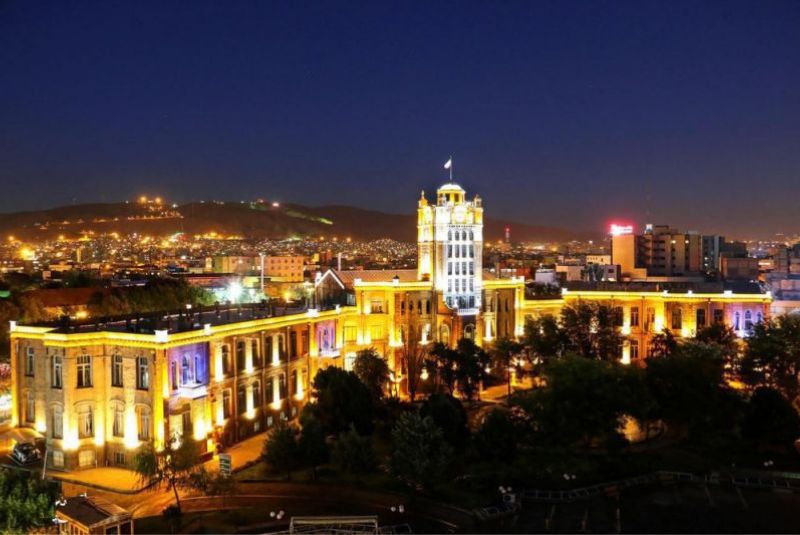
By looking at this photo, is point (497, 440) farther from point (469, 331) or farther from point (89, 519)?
point (469, 331)

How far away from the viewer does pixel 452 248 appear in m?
68.3

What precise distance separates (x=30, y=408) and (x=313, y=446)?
19.5m

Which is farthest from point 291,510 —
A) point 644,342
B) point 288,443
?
point 644,342

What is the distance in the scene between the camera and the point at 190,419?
4481cm

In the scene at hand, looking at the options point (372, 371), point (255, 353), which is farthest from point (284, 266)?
point (255, 353)

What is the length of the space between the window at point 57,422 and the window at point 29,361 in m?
4.04

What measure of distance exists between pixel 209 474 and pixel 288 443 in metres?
5.06

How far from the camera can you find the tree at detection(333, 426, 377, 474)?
4019 cm

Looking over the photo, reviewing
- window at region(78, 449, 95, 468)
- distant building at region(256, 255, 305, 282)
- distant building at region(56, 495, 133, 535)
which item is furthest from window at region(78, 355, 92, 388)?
distant building at region(256, 255, 305, 282)

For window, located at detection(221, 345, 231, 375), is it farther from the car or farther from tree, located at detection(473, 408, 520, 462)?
tree, located at detection(473, 408, 520, 462)

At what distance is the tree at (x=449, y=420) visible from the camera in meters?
44.8

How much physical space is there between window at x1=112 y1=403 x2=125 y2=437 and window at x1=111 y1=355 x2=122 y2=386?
1.37 meters

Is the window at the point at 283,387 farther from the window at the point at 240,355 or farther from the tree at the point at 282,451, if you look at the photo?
the tree at the point at 282,451

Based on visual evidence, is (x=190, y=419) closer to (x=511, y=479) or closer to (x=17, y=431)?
(x=17, y=431)
